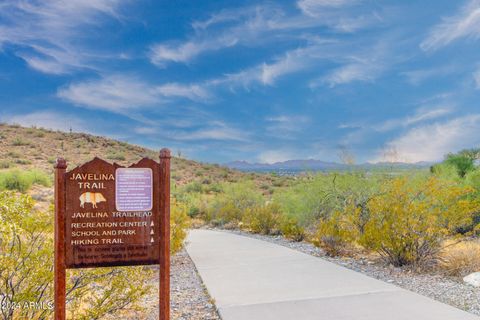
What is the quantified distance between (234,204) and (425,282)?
526 inches

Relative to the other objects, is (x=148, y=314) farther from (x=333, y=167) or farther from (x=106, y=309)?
(x=333, y=167)

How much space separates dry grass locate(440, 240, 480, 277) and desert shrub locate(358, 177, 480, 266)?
0.28 meters

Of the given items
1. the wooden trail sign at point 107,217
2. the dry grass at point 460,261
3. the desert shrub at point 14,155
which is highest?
the desert shrub at point 14,155

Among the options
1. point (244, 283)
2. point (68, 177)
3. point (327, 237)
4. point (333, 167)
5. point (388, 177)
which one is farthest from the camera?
point (333, 167)

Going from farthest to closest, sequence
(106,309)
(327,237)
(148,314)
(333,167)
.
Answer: (333,167) → (327,237) → (148,314) → (106,309)

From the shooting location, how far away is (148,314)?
24.9 feet

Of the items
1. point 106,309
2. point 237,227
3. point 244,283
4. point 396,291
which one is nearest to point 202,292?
point 244,283

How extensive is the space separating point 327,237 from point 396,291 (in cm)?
395

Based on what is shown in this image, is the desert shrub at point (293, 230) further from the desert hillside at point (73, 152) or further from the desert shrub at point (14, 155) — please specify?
the desert shrub at point (14, 155)

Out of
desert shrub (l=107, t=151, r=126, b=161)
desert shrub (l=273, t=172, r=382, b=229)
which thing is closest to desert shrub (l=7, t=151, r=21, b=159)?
desert shrub (l=107, t=151, r=126, b=161)

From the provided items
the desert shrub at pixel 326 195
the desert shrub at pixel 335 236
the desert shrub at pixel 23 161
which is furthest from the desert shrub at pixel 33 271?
the desert shrub at pixel 23 161

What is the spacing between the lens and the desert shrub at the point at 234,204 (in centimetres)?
2177

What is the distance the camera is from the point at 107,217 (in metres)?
5.75

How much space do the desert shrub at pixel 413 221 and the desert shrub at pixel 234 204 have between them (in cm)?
1079
